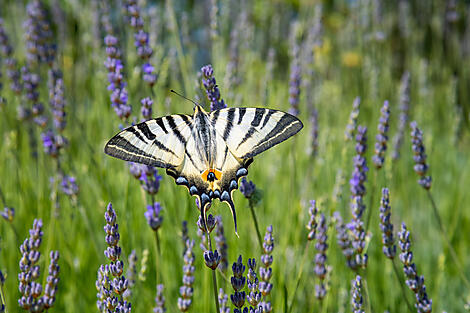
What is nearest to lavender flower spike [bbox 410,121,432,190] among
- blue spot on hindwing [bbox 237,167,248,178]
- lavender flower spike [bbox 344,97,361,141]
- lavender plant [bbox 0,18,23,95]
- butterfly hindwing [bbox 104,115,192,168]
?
lavender flower spike [bbox 344,97,361,141]

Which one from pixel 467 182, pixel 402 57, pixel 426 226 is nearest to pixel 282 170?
pixel 426 226

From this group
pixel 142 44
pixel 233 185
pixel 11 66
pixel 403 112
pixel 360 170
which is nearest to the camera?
pixel 233 185

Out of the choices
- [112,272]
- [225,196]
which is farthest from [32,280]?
[225,196]

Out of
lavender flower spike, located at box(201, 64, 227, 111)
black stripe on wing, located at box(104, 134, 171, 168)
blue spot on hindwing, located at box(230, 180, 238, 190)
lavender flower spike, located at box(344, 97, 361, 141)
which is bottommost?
blue spot on hindwing, located at box(230, 180, 238, 190)

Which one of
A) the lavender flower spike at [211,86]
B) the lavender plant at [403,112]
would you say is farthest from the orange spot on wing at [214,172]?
the lavender plant at [403,112]

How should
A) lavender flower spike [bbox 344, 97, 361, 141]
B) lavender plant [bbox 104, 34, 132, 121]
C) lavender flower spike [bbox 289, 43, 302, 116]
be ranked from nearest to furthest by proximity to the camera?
lavender plant [bbox 104, 34, 132, 121] < lavender flower spike [bbox 344, 97, 361, 141] < lavender flower spike [bbox 289, 43, 302, 116]

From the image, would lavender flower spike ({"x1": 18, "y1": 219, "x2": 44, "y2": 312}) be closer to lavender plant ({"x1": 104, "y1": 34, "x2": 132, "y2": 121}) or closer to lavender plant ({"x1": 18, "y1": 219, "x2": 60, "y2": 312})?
lavender plant ({"x1": 18, "y1": 219, "x2": 60, "y2": 312})

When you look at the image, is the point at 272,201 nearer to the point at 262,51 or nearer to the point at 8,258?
the point at 8,258

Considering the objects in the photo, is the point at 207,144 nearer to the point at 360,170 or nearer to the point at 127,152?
the point at 127,152

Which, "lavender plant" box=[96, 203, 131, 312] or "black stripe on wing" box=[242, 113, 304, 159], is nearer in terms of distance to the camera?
"lavender plant" box=[96, 203, 131, 312]
